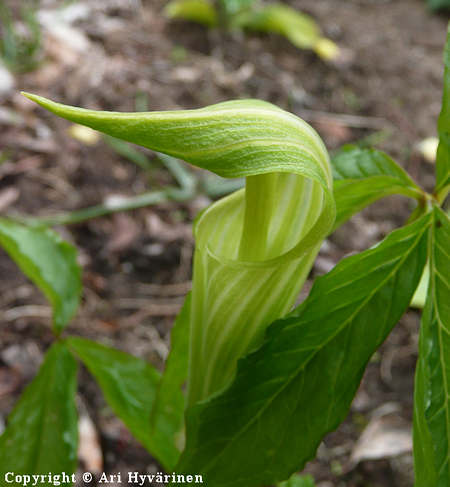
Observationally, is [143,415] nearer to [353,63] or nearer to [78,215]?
[78,215]

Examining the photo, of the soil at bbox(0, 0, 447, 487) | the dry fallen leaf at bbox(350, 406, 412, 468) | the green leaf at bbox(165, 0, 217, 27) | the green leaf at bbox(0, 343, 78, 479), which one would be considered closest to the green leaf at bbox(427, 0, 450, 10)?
the soil at bbox(0, 0, 447, 487)

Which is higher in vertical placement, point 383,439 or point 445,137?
point 445,137

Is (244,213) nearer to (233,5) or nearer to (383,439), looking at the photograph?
(383,439)

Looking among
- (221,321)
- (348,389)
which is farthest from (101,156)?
(348,389)

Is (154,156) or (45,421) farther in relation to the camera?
(154,156)

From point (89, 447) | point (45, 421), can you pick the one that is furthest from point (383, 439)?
point (45, 421)

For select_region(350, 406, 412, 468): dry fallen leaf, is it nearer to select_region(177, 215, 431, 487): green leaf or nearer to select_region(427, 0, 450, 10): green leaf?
select_region(177, 215, 431, 487): green leaf
